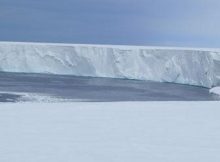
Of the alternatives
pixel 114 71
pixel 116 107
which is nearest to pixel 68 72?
pixel 114 71

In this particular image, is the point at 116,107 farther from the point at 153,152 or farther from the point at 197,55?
the point at 197,55

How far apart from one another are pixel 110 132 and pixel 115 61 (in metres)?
16.4

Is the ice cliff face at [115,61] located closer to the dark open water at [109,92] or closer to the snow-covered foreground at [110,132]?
the dark open water at [109,92]

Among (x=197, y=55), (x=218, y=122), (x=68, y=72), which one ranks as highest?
(x=218, y=122)

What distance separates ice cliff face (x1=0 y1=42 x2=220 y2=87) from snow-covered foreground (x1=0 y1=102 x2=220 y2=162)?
12.0m

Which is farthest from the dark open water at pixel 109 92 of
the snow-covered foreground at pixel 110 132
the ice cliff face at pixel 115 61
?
the snow-covered foreground at pixel 110 132

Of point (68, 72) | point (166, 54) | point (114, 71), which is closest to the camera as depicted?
point (166, 54)

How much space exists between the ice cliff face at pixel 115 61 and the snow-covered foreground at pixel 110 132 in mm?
12024

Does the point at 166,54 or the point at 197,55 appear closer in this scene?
the point at 197,55

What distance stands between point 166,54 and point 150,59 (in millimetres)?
624

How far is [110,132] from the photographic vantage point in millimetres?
3277

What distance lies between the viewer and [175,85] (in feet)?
59.8

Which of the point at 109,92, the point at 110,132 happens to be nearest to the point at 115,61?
the point at 109,92

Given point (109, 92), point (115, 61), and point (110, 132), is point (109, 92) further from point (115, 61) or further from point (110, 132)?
point (110, 132)
